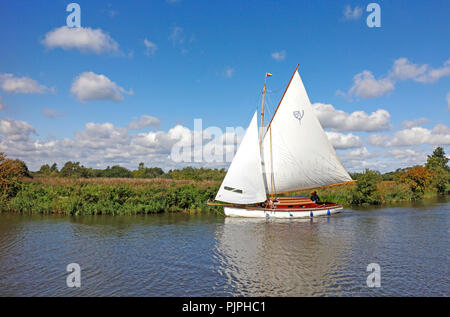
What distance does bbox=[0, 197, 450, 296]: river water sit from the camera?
1344 centimetres

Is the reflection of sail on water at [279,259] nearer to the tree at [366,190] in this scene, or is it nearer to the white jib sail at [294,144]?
the white jib sail at [294,144]

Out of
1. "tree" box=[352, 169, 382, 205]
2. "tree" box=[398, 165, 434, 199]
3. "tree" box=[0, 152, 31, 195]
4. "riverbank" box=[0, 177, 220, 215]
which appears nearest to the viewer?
"riverbank" box=[0, 177, 220, 215]

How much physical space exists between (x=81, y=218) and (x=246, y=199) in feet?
56.3

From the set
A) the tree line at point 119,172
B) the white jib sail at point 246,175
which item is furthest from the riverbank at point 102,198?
the tree line at point 119,172

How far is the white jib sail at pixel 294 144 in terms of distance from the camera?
113 feet

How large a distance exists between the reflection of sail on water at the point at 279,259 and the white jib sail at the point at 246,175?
17.5 ft

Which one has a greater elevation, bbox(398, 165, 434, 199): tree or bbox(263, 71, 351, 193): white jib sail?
bbox(263, 71, 351, 193): white jib sail

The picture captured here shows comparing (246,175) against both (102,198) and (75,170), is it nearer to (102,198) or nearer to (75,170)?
(102,198)

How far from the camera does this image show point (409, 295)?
12648 millimetres

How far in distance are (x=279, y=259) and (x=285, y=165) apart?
721 inches

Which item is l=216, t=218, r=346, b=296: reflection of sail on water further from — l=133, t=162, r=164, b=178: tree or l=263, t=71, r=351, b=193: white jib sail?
l=133, t=162, r=164, b=178: tree

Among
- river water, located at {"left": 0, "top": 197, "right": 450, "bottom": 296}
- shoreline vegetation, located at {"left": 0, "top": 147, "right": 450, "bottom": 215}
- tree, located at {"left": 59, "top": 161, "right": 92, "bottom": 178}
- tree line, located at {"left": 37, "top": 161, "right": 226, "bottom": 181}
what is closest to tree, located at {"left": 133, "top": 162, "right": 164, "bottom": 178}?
tree line, located at {"left": 37, "top": 161, "right": 226, "bottom": 181}
